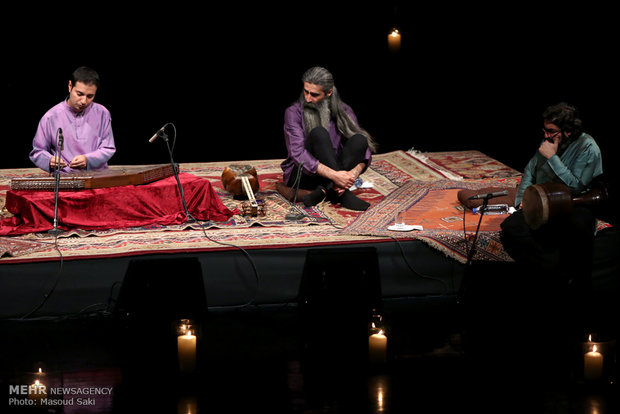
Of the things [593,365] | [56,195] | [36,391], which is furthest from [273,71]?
[593,365]

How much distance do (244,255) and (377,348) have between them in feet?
4.20

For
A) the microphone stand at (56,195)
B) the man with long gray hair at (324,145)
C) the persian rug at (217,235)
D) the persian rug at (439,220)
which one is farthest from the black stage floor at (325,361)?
the man with long gray hair at (324,145)

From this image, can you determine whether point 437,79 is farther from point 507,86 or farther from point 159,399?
point 159,399

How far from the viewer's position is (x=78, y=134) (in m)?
6.63

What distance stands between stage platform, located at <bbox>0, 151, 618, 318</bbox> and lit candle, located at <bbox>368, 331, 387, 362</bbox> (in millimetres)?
743

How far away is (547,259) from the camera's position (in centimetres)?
562

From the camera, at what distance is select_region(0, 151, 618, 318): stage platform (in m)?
5.48

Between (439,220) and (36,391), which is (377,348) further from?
(439,220)

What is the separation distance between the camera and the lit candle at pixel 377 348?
479 cm

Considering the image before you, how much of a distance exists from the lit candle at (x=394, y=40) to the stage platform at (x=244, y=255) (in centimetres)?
298

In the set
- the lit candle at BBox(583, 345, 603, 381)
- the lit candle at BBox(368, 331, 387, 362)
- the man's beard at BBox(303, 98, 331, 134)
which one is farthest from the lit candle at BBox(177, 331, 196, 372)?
the man's beard at BBox(303, 98, 331, 134)

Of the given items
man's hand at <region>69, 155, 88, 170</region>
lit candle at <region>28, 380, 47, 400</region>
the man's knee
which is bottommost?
lit candle at <region>28, 380, 47, 400</region>

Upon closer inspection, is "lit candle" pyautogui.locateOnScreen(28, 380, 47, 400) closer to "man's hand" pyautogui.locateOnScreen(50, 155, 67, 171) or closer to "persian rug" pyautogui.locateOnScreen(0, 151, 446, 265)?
"persian rug" pyautogui.locateOnScreen(0, 151, 446, 265)

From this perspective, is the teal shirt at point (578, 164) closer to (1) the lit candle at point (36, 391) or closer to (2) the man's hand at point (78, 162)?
(2) the man's hand at point (78, 162)
